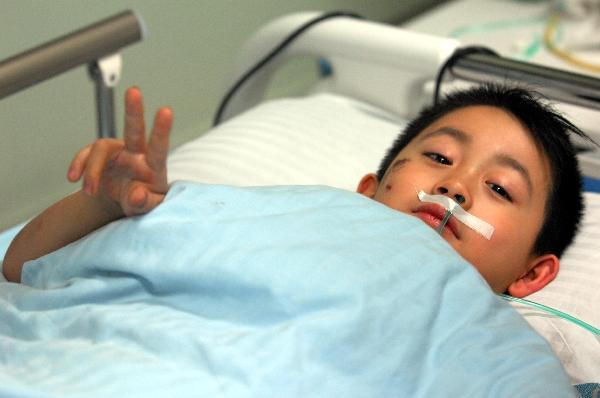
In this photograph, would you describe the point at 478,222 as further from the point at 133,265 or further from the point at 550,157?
the point at 133,265

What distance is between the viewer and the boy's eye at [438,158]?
1.17 m

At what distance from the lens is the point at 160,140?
0.88m

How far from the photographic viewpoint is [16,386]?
0.82 m

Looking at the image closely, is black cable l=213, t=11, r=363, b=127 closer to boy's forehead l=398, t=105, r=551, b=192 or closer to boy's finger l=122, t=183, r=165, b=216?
boy's forehead l=398, t=105, r=551, b=192

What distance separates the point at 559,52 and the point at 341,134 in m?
0.71

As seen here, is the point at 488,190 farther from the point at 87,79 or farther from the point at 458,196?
the point at 87,79

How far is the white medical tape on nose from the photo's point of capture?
1.10 m

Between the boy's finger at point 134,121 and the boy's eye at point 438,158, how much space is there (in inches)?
17.5

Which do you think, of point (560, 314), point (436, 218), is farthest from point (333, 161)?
point (560, 314)

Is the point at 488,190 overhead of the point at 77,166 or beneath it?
beneath

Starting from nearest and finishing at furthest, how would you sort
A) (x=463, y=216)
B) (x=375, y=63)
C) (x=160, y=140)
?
(x=160, y=140)
(x=463, y=216)
(x=375, y=63)

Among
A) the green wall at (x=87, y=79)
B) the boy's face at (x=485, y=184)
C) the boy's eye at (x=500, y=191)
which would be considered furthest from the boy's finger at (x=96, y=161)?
the green wall at (x=87, y=79)

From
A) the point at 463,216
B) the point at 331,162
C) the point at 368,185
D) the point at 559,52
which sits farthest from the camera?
the point at 559,52

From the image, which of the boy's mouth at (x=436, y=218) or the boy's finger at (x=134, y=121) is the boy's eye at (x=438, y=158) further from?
the boy's finger at (x=134, y=121)
